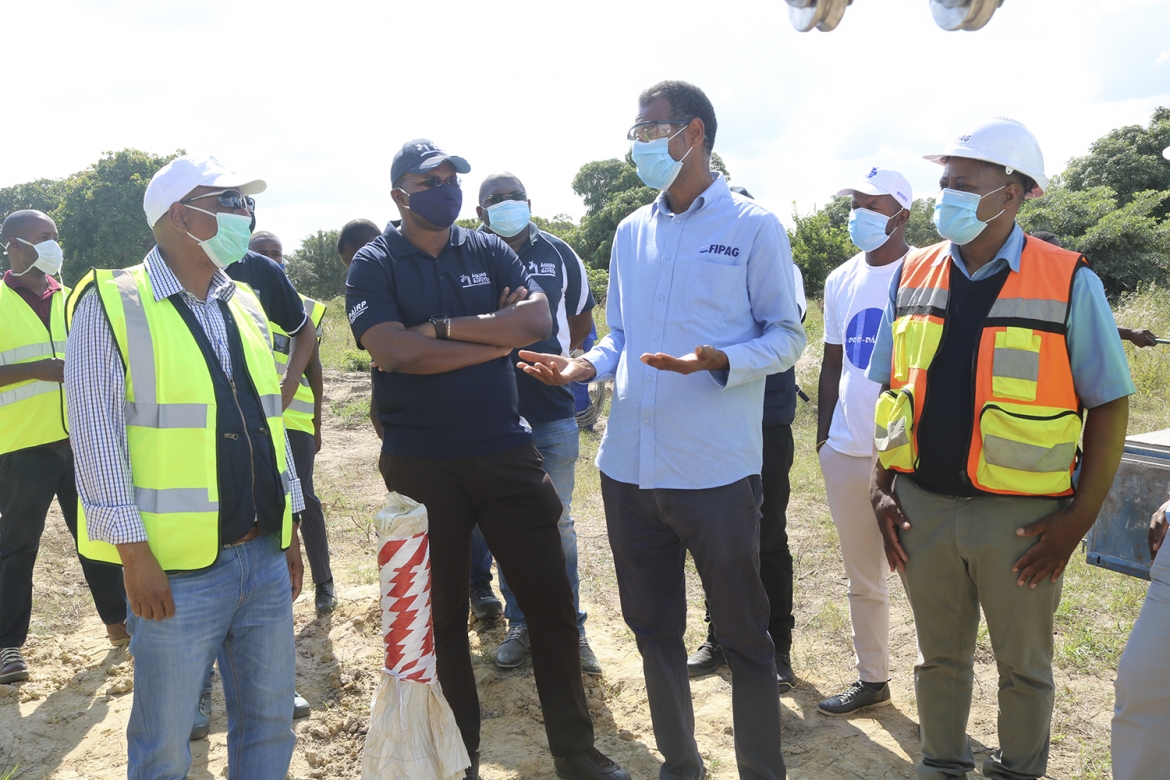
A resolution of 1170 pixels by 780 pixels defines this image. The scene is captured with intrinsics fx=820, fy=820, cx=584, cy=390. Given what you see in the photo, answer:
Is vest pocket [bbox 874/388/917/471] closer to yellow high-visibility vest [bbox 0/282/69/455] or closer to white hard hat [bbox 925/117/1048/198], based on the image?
white hard hat [bbox 925/117/1048/198]

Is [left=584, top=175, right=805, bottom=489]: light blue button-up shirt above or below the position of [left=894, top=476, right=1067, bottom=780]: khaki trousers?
above

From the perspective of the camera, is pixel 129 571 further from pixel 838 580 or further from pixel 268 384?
pixel 838 580

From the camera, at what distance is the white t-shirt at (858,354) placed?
3.62 m

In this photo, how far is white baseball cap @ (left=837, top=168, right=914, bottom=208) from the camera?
12.6 ft

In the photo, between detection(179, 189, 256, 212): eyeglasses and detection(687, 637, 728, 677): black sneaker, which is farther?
detection(687, 637, 728, 677): black sneaker

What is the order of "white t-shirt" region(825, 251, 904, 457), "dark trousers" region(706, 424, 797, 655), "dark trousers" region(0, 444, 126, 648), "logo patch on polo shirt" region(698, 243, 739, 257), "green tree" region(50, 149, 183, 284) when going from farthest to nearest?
1. "green tree" region(50, 149, 183, 284)
2. "dark trousers" region(0, 444, 126, 648)
3. "dark trousers" region(706, 424, 797, 655)
4. "white t-shirt" region(825, 251, 904, 457)
5. "logo patch on polo shirt" region(698, 243, 739, 257)

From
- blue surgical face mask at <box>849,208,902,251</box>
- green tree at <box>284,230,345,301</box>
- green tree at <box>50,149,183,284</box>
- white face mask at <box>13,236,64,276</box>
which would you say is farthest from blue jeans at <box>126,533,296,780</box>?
green tree at <box>284,230,345,301</box>

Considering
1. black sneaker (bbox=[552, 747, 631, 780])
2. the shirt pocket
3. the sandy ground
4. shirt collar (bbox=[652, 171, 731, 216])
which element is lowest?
the sandy ground

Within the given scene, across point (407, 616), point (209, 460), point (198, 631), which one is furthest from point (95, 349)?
point (407, 616)

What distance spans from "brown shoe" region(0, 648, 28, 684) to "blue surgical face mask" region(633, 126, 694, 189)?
13.7 ft

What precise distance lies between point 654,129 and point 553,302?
5.34 feet

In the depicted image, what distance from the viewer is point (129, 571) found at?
226 cm

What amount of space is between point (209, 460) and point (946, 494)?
234 centimetres

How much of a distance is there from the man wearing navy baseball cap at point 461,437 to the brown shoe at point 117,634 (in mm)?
2548
